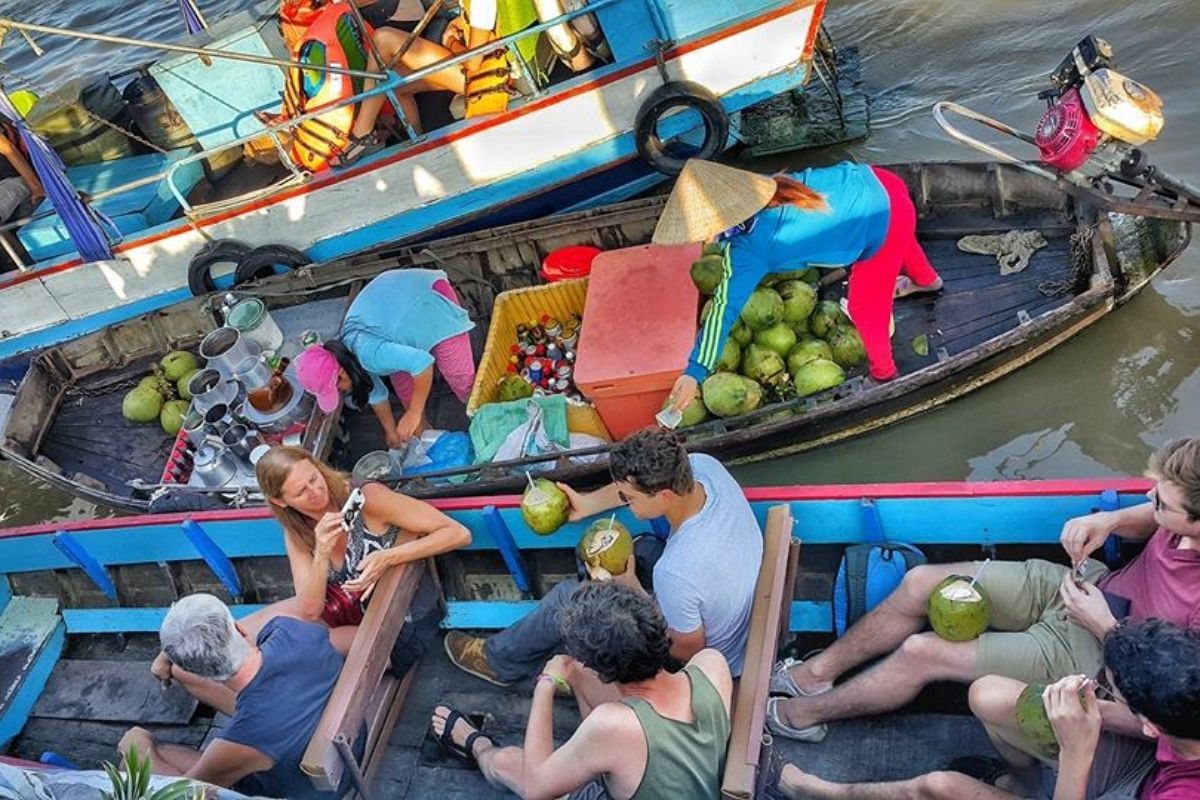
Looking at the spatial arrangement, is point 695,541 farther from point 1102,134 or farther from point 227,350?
point 227,350

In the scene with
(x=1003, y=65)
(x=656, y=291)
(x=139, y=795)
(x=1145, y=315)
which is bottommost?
(x=1145, y=315)

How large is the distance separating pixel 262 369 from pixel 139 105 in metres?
3.93

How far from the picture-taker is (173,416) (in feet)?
22.1

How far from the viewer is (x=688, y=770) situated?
9.32 ft

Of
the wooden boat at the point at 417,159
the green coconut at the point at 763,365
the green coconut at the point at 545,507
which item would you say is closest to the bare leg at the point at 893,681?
the green coconut at the point at 545,507

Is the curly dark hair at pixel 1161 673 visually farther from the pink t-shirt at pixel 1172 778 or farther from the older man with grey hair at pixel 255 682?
the older man with grey hair at pixel 255 682

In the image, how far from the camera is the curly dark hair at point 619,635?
2.79 m

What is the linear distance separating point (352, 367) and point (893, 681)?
353 centimetres

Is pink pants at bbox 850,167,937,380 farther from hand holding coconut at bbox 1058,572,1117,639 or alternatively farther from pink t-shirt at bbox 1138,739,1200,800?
pink t-shirt at bbox 1138,739,1200,800

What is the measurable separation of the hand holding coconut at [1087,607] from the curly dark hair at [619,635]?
1385 mm

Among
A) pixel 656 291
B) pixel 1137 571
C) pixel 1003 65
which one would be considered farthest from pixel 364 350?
pixel 1003 65

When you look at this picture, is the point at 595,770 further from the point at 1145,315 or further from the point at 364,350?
the point at 1145,315

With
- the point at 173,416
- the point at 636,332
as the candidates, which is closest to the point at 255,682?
the point at 636,332

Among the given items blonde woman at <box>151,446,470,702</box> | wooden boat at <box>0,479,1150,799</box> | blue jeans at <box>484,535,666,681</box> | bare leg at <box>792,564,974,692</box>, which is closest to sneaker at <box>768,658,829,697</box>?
bare leg at <box>792,564,974,692</box>
